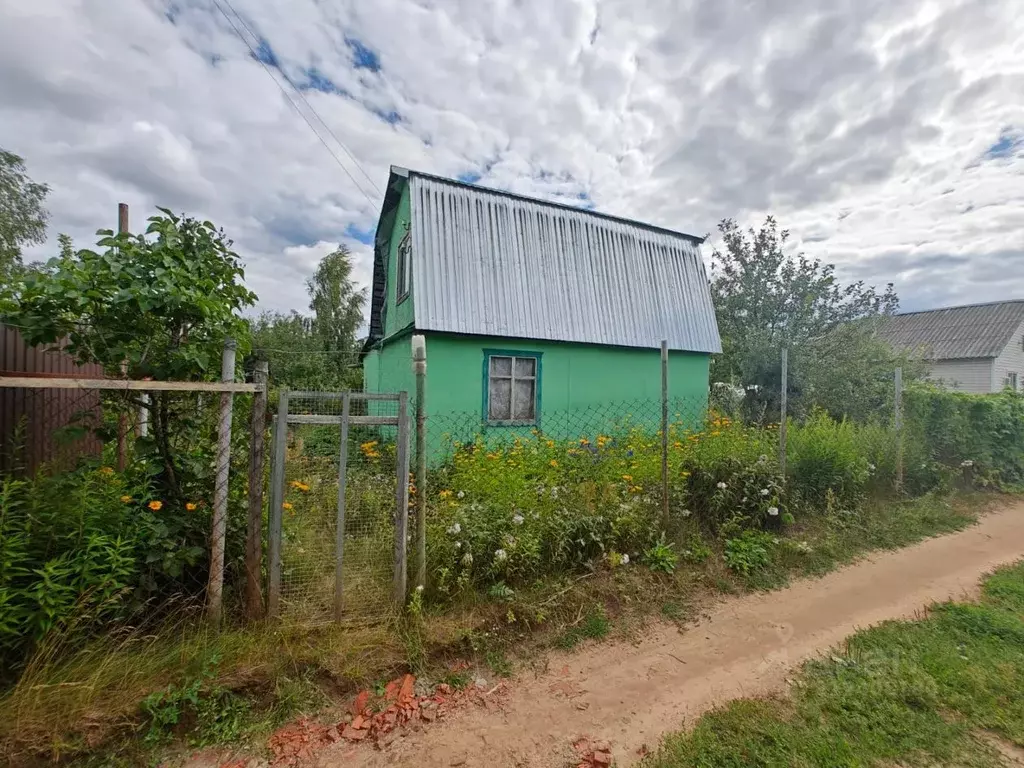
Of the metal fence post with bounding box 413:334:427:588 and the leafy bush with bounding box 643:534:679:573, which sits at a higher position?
A: the metal fence post with bounding box 413:334:427:588

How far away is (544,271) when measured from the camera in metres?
8.68

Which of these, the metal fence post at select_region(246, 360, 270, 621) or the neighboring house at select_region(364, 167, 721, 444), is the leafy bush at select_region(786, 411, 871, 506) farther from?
the metal fence post at select_region(246, 360, 270, 621)

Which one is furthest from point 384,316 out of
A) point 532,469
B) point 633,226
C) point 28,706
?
point 28,706

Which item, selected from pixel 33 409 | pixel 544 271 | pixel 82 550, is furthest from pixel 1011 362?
pixel 33 409

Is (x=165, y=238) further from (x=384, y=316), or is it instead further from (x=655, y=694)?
(x=384, y=316)

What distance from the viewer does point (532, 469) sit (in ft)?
14.5

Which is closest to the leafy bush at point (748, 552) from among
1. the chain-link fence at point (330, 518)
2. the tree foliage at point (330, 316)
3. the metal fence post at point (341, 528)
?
the chain-link fence at point (330, 518)

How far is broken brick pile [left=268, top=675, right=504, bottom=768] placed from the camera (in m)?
2.19

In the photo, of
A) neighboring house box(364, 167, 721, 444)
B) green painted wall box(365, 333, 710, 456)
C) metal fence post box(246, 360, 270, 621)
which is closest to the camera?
metal fence post box(246, 360, 270, 621)

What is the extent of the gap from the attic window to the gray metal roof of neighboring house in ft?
68.4

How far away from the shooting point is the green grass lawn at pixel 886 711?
212cm

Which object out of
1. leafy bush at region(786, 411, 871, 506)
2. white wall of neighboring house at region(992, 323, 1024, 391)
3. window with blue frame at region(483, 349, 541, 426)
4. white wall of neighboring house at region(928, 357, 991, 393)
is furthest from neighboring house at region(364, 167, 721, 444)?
white wall of neighboring house at region(992, 323, 1024, 391)

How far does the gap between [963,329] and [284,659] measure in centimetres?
3133

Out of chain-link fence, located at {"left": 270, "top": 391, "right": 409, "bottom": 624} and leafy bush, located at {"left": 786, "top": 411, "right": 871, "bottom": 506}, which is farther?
leafy bush, located at {"left": 786, "top": 411, "right": 871, "bottom": 506}
